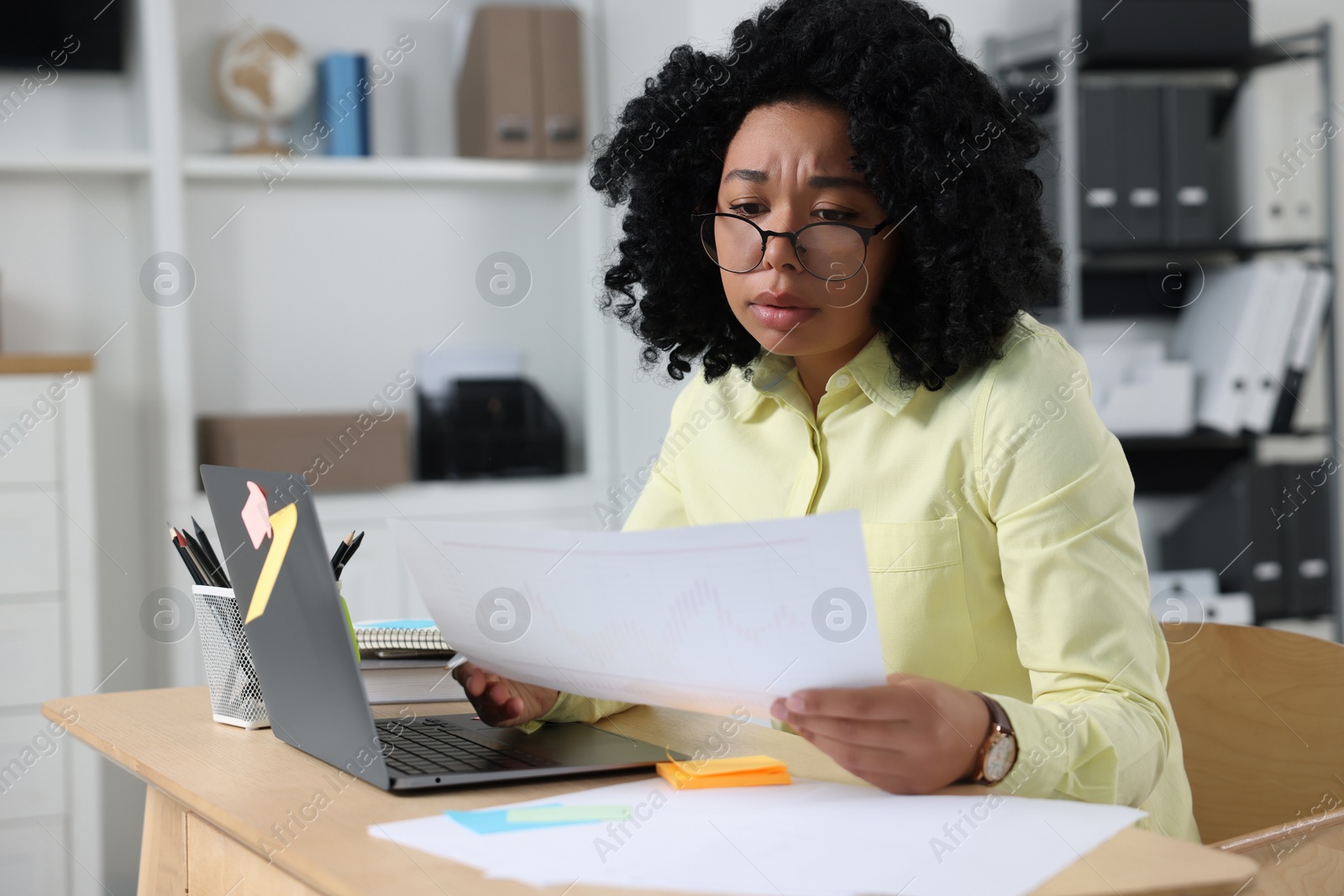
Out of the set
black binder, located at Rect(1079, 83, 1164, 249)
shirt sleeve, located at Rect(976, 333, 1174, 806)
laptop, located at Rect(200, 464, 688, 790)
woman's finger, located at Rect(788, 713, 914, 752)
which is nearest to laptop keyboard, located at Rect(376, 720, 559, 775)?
laptop, located at Rect(200, 464, 688, 790)

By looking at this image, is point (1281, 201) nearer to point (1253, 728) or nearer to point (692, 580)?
point (1253, 728)

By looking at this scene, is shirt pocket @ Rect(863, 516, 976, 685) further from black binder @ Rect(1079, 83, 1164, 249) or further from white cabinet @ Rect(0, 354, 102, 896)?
black binder @ Rect(1079, 83, 1164, 249)

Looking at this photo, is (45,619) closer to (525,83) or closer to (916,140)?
(525,83)

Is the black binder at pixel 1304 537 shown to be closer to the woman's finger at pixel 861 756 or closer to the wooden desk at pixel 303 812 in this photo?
the wooden desk at pixel 303 812

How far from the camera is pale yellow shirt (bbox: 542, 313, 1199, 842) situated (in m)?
0.94

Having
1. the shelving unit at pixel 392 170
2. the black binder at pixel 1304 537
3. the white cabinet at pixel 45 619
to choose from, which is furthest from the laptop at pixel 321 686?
the black binder at pixel 1304 537

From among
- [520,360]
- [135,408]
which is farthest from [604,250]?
[135,408]

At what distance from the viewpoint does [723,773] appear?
33.8 inches

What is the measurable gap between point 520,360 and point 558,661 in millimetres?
2344

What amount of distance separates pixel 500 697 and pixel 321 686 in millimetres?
179

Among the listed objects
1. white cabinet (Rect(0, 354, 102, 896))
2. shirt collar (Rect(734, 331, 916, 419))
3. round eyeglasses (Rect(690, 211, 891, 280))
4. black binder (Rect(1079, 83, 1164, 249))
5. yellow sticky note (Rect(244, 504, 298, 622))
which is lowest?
white cabinet (Rect(0, 354, 102, 896))

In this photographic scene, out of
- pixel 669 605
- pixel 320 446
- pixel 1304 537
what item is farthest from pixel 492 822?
pixel 1304 537

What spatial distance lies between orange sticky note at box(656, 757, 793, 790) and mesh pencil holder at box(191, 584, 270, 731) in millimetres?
372

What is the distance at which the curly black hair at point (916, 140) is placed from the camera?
116cm
